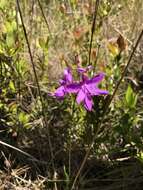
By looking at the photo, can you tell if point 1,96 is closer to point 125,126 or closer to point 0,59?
point 0,59

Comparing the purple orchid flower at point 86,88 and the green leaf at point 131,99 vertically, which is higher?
the purple orchid flower at point 86,88

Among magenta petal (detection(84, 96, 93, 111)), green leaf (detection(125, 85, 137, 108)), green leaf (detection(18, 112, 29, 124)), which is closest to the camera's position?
magenta petal (detection(84, 96, 93, 111))

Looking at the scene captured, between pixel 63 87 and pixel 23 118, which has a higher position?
pixel 63 87

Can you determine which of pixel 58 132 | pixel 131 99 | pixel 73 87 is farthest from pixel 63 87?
A: pixel 58 132

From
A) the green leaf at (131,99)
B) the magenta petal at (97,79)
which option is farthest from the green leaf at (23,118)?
the magenta petal at (97,79)

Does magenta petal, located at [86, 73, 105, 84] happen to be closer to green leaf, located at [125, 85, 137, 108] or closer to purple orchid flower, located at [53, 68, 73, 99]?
purple orchid flower, located at [53, 68, 73, 99]

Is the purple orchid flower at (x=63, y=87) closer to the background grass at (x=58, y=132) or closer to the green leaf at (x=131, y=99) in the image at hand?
the background grass at (x=58, y=132)

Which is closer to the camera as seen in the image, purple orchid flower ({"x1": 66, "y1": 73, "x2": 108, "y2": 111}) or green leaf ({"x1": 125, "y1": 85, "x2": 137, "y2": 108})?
purple orchid flower ({"x1": 66, "y1": 73, "x2": 108, "y2": 111})

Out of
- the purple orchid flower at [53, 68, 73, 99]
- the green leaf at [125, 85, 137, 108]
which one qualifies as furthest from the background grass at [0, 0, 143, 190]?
the purple orchid flower at [53, 68, 73, 99]

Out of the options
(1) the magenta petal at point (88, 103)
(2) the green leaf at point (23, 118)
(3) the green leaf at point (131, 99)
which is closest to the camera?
(1) the magenta petal at point (88, 103)

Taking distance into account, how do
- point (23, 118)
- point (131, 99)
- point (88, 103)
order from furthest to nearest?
point (23, 118)
point (131, 99)
point (88, 103)

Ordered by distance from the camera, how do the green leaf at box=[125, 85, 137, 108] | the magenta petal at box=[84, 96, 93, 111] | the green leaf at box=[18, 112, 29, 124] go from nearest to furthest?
the magenta petal at box=[84, 96, 93, 111]
the green leaf at box=[125, 85, 137, 108]
the green leaf at box=[18, 112, 29, 124]

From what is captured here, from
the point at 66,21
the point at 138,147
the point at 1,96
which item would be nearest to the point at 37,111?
the point at 1,96

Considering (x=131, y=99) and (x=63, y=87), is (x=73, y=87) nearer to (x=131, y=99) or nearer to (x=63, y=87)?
(x=63, y=87)
